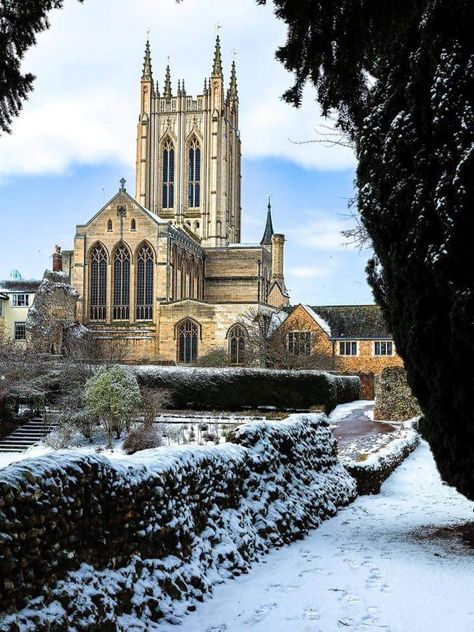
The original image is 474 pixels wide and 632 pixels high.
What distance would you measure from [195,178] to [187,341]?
29189mm

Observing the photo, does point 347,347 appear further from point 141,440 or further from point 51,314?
point 141,440

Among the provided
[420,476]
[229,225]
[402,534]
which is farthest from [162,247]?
[402,534]

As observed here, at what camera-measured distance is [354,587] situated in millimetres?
7195

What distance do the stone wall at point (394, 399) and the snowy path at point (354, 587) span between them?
21.1 m

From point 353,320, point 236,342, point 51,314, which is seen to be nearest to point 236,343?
point 236,342

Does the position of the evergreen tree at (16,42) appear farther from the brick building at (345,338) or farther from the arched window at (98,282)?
the arched window at (98,282)

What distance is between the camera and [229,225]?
82062mm

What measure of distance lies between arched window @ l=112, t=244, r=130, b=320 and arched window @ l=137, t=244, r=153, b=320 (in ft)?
3.00

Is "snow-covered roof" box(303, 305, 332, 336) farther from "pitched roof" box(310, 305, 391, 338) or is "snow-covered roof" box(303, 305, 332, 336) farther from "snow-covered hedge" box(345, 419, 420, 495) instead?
"snow-covered hedge" box(345, 419, 420, 495)

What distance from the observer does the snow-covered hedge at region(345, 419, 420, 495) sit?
1512 cm

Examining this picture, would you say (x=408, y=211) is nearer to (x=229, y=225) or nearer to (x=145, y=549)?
(x=145, y=549)

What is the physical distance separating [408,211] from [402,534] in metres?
4.66

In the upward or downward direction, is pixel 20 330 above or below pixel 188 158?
below

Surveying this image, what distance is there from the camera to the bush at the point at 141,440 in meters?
24.6
